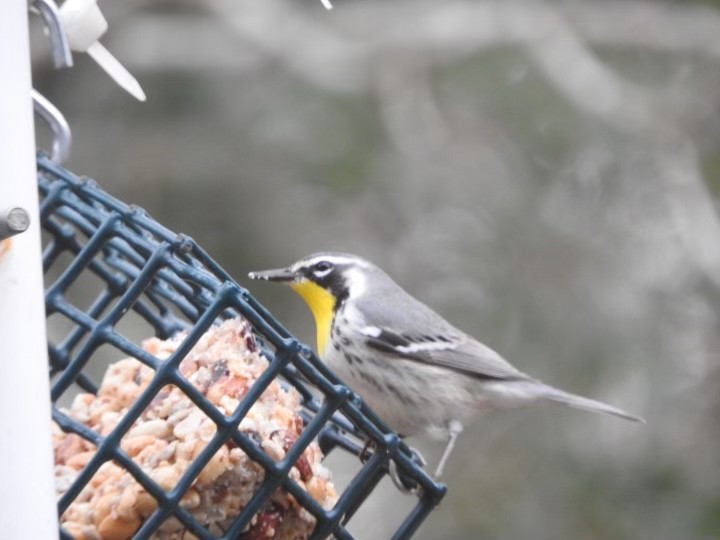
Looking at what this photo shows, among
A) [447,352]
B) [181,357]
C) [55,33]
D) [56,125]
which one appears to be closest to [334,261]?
[447,352]

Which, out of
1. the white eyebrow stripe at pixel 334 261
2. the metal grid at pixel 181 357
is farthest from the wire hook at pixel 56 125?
the white eyebrow stripe at pixel 334 261

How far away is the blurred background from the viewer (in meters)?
5.55

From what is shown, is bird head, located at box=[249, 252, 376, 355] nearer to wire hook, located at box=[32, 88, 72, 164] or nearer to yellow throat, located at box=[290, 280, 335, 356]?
yellow throat, located at box=[290, 280, 335, 356]

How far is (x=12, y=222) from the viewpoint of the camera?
1.93 meters

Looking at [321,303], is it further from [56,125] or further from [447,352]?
[56,125]

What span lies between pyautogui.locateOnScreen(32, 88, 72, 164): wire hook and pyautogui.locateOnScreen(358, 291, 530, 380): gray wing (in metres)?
1.24

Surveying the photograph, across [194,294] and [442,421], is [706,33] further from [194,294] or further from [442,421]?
[194,294]

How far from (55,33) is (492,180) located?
4329 millimetres

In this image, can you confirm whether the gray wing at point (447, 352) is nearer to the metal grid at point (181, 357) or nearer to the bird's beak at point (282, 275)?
the bird's beak at point (282, 275)

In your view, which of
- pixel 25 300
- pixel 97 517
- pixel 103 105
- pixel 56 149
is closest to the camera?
pixel 25 300

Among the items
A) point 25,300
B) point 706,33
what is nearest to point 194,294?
point 25,300

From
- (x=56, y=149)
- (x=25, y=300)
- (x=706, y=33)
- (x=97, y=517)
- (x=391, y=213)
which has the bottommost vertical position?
(x=97, y=517)

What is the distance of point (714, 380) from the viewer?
5512 mm

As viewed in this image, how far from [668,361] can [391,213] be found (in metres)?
1.73
